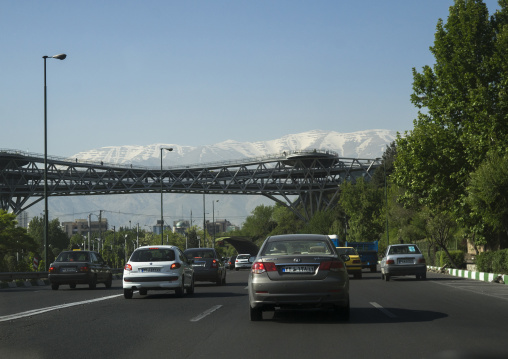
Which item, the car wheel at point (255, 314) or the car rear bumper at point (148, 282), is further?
the car rear bumper at point (148, 282)

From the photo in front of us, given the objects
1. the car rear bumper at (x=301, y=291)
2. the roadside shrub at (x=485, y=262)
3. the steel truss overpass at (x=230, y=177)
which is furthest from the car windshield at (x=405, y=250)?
the steel truss overpass at (x=230, y=177)

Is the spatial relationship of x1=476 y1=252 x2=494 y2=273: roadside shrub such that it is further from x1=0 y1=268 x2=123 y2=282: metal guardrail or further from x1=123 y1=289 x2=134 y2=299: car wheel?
x1=0 y1=268 x2=123 y2=282: metal guardrail

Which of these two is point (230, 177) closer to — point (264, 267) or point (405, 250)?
point (405, 250)

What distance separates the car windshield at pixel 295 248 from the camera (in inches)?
508

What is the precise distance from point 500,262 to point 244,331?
2250 centimetres

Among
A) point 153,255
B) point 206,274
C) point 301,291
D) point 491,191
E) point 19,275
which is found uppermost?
point 491,191

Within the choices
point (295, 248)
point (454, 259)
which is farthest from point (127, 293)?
point (454, 259)

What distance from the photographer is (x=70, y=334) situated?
11.3 m

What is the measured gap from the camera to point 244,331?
37.4 ft

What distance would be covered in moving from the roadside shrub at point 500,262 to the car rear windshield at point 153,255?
1612 centimetres

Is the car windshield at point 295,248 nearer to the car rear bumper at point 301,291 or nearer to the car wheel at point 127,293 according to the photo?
the car rear bumper at point 301,291

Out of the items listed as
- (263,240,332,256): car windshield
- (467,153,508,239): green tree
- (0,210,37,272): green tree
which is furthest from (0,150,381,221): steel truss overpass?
(263,240,332,256): car windshield

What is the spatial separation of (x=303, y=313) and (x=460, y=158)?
23693mm

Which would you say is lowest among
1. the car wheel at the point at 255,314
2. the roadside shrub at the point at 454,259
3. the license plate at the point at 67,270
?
the roadside shrub at the point at 454,259
